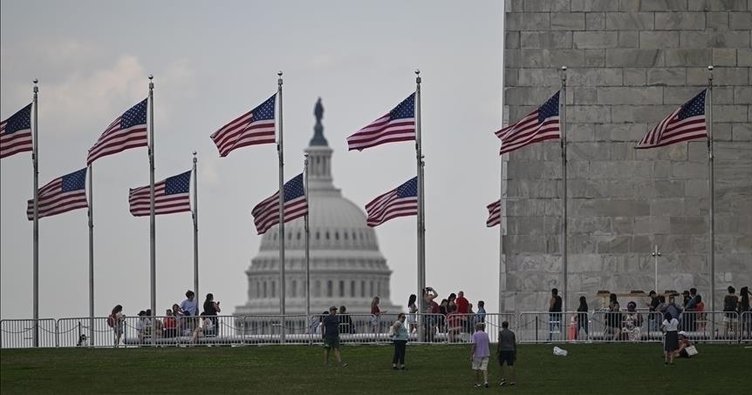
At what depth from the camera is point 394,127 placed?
78.1 metres

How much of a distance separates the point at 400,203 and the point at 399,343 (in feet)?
49.5

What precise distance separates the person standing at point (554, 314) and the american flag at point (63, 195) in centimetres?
1487

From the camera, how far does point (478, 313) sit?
2918 inches

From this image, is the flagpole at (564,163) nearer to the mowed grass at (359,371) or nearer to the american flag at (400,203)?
the american flag at (400,203)

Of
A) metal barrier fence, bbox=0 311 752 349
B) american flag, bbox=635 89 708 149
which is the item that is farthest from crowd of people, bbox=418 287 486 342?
american flag, bbox=635 89 708 149

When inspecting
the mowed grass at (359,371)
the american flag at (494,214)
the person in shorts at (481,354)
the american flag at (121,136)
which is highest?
the american flag at (121,136)

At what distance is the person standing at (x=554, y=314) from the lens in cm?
7456

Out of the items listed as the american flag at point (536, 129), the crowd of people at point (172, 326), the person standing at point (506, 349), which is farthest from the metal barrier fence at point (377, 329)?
the person standing at point (506, 349)

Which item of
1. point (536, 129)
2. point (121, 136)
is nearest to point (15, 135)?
point (121, 136)

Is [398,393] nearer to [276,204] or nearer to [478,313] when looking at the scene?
[478,313]

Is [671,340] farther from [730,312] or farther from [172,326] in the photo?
[172,326]

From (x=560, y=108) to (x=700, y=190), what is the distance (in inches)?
323

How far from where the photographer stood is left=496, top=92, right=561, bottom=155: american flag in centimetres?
7562

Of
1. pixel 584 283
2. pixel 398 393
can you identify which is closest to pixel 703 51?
pixel 584 283
